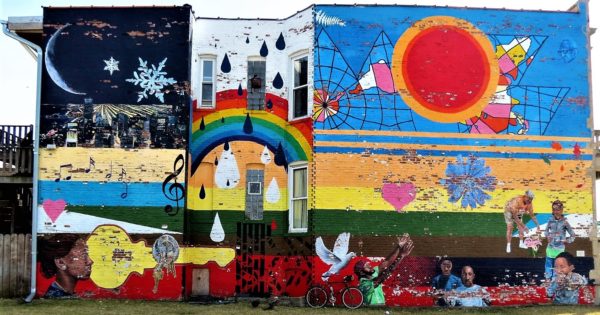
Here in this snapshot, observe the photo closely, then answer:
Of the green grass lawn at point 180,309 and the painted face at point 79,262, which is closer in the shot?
the green grass lawn at point 180,309

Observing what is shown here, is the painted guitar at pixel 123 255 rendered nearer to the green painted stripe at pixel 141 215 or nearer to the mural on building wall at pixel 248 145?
the green painted stripe at pixel 141 215

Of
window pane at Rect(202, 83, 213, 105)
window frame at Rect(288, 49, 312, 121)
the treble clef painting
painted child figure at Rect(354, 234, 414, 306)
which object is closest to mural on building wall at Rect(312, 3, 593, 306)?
painted child figure at Rect(354, 234, 414, 306)

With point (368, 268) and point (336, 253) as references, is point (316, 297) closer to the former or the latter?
point (336, 253)

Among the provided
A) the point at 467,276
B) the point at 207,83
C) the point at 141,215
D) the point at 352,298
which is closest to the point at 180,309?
the point at 141,215

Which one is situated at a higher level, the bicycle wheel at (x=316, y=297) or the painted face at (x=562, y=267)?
the painted face at (x=562, y=267)

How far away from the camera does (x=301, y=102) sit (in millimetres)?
18219

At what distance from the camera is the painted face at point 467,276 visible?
17234mm

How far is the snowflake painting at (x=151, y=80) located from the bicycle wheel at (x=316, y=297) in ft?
21.3

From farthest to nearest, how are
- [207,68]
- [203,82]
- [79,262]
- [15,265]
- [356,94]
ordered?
1. [207,68]
2. [203,82]
3. [15,265]
4. [356,94]
5. [79,262]

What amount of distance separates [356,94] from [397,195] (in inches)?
113

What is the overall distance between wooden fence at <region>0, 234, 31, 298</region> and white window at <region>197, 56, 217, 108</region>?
238 inches

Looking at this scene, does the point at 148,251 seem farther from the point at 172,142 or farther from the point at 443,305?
the point at 443,305

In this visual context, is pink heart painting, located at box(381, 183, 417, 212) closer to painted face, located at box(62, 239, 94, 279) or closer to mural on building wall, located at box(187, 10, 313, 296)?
mural on building wall, located at box(187, 10, 313, 296)

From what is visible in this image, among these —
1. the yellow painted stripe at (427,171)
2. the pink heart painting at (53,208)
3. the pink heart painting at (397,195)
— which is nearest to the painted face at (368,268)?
the pink heart painting at (397,195)
